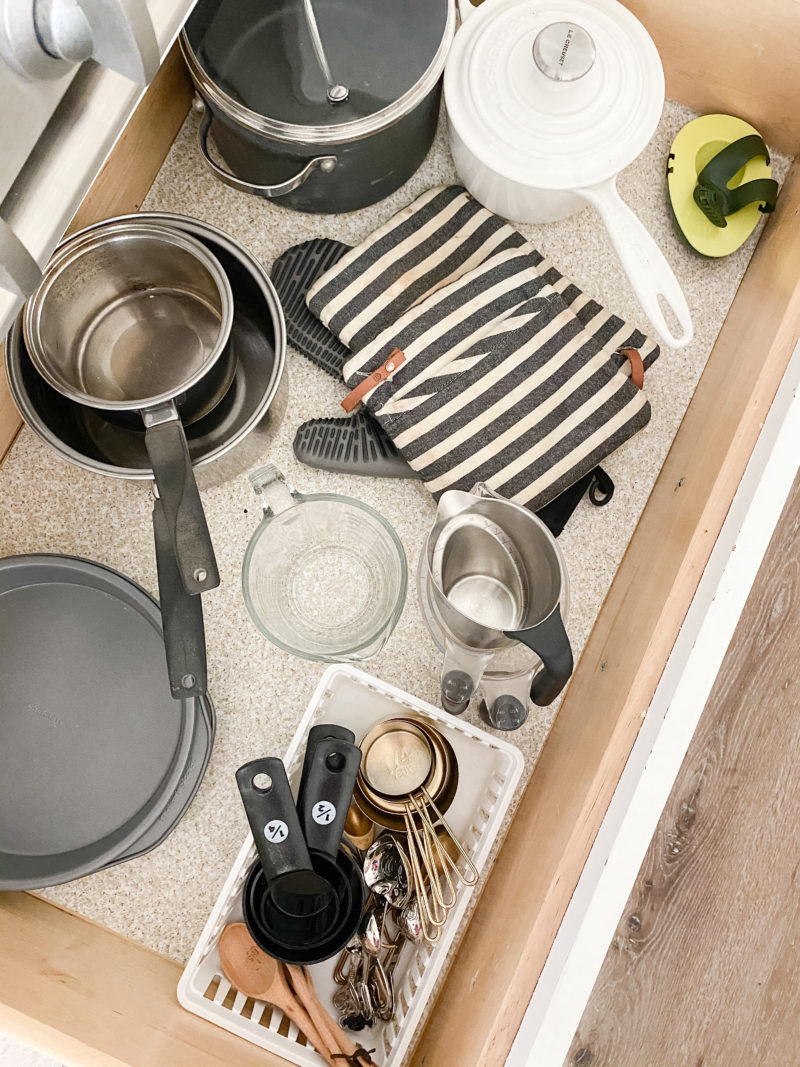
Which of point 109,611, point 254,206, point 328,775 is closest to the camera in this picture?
point 328,775

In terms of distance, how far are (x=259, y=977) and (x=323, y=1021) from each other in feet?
0.21

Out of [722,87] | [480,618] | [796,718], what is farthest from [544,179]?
[796,718]

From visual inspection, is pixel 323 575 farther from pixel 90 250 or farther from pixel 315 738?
pixel 90 250

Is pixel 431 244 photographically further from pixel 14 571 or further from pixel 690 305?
pixel 14 571

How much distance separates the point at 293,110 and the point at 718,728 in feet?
2.47

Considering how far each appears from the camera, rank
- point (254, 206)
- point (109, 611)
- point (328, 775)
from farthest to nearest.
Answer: point (254, 206) → point (109, 611) → point (328, 775)

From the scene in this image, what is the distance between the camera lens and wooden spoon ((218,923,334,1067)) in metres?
0.71

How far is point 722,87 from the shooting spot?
0.86 m

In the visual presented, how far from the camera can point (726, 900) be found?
3.10 ft

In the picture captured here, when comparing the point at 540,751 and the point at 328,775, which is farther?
the point at 540,751

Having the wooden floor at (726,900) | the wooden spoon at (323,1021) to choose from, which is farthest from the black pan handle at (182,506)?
the wooden floor at (726,900)

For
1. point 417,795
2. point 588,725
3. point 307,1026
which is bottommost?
point 307,1026

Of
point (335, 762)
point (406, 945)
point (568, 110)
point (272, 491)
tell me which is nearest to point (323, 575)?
point (272, 491)

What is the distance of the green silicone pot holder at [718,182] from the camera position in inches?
32.8
